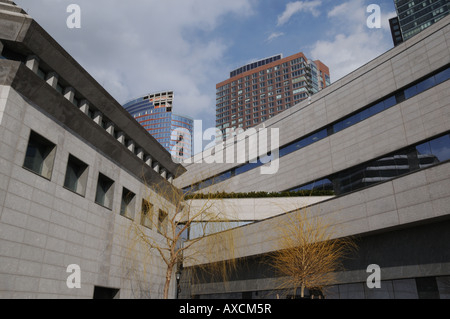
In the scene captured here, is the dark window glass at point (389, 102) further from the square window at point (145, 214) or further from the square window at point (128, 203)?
the square window at point (128, 203)

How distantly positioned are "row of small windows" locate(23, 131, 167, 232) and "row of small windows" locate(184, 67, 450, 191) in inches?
173

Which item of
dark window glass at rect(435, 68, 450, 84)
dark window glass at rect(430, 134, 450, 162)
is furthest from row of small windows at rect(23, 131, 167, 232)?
dark window glass at rect(435, 68, 450, 84)

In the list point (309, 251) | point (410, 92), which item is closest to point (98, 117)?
point (309, 251)

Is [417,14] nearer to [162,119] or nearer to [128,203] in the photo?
[162,119]

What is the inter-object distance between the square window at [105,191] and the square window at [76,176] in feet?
5.24

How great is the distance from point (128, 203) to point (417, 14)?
401 feet

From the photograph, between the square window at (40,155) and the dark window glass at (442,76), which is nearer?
the square window at (40,155)

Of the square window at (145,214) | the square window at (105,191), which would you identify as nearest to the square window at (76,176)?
the square window at (105,191)

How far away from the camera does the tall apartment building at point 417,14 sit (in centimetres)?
10581

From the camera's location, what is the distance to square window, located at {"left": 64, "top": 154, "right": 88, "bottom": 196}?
17.5 metres

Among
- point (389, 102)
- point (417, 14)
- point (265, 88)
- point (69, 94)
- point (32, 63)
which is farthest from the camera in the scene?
point (265, 88)

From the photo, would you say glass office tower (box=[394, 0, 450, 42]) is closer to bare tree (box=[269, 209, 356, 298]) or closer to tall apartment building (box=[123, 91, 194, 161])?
tall apartment building (box=[123, 91, 194, 161])

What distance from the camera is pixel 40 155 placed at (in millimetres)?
15758

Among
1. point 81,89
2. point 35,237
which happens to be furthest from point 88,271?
point 81,89
